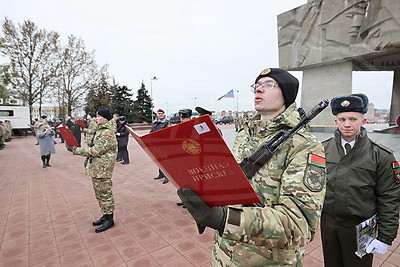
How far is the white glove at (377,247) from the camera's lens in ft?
6.03

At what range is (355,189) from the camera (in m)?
1.94

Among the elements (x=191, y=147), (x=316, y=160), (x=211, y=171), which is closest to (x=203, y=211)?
(x=211, y=171)

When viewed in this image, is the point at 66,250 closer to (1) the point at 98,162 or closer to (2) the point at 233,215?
(1) the point at 98,162

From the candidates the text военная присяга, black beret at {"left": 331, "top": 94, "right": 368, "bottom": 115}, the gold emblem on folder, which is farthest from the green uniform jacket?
the gold emblem on folder

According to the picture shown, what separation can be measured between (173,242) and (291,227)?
2725 millimetres

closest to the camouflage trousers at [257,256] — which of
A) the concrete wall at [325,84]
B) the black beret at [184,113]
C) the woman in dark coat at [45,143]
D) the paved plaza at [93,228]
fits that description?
the paved plaza at [93,228]

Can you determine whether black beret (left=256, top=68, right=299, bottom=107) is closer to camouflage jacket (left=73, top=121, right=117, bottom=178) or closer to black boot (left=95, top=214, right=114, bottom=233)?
camouflage jacket (left=73, top=121, right=117, bottom=178)

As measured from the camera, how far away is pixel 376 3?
1359 cm

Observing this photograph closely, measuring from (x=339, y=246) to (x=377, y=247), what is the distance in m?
0.30

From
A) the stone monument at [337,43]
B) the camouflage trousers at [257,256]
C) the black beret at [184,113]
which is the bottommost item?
the camouflage trousers at [257,256]

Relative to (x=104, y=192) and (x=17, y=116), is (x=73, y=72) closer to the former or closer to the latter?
(x=17, y=116)

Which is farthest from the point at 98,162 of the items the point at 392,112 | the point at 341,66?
the point at 392,112

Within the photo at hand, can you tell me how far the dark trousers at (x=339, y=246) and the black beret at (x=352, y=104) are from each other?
1.04m

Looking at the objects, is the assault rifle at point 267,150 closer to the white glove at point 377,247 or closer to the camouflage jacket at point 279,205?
the camouflage jacket at point 279,205
